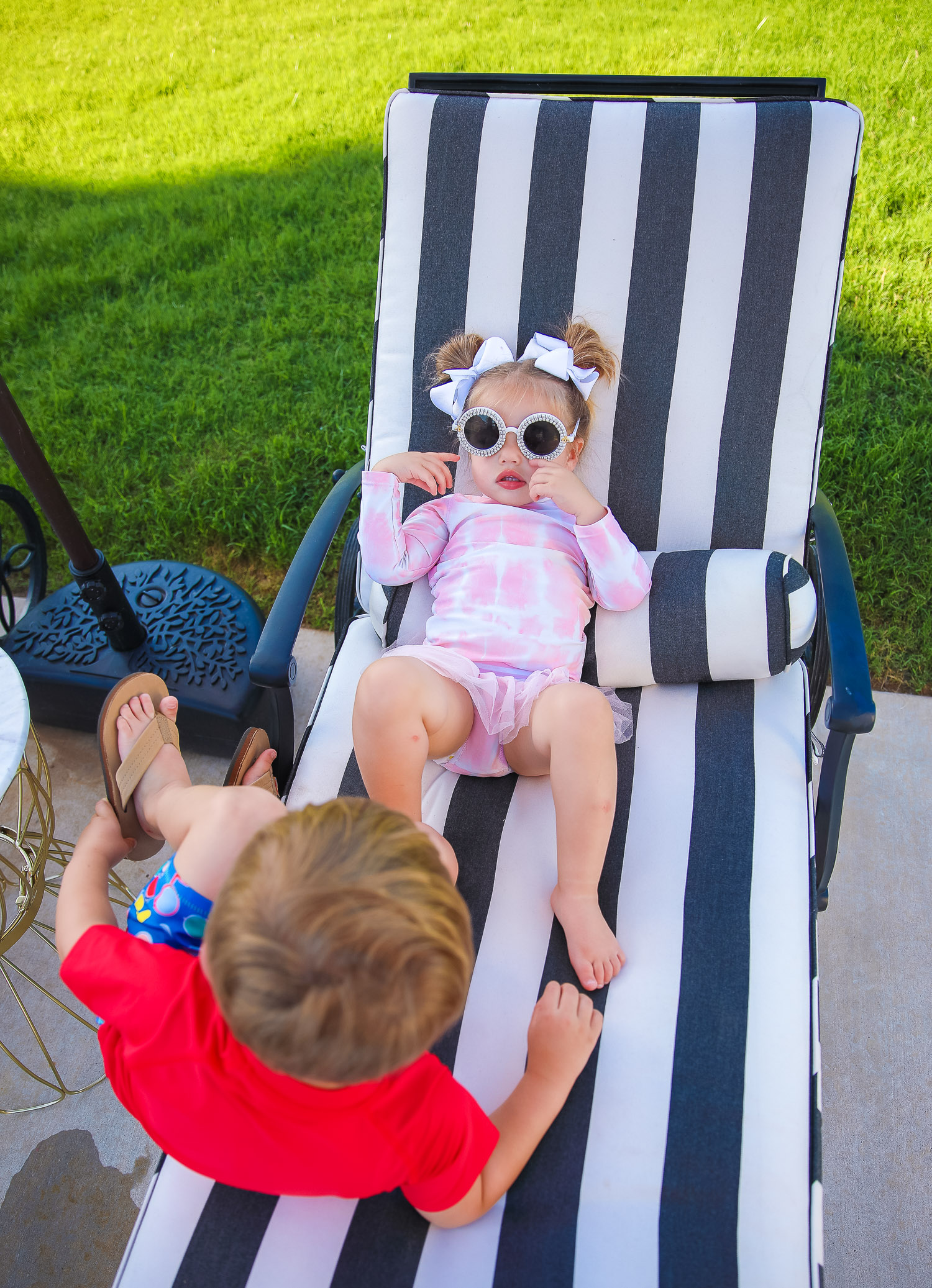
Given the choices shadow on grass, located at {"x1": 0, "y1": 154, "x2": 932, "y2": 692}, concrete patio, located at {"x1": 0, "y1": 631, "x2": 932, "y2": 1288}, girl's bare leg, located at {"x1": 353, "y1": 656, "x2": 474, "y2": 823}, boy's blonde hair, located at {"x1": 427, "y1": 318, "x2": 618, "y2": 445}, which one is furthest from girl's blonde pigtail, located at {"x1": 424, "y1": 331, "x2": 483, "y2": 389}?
concrete patio, located at {"x1": 0, "y1": 631, "x2": 932, "y2": 1288}

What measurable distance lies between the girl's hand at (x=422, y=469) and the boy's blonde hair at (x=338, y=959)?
3.67 ft

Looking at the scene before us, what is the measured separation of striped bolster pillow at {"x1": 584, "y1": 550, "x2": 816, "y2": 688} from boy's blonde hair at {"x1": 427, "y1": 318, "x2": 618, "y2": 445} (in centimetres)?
38

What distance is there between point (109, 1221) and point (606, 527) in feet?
5.57

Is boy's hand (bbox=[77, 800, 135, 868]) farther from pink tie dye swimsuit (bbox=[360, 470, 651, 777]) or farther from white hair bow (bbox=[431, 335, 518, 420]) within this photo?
white hair bow (bbox=[431, 335, 518, 420])

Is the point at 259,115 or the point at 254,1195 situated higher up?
the point at 259,115

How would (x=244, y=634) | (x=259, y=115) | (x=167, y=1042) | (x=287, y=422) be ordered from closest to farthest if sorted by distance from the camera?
(x=167, y=1042) < (x=244, y=634) < (x=287, y=422) < (x=259, y=115)

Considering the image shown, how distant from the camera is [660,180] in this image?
1941mm

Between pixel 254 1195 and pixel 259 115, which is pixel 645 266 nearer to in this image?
pixel 254 1195

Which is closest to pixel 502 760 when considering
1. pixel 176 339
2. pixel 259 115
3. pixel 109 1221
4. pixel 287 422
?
pixel 109 1221

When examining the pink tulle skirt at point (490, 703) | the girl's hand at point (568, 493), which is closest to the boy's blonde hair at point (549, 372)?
the girl's hand at point (568, 493)

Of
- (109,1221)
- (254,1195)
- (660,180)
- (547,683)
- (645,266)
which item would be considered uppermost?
(660,180)

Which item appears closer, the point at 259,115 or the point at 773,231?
the point at 773,231

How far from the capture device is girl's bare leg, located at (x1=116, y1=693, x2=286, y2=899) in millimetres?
1332

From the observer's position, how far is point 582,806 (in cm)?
155
